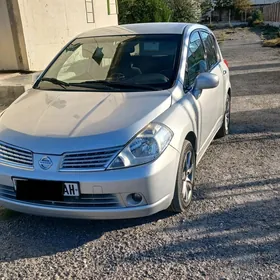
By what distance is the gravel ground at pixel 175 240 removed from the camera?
7.78 feet

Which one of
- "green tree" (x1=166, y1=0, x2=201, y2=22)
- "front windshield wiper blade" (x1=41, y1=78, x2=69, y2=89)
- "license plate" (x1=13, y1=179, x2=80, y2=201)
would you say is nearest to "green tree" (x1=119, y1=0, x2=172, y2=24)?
"green tree" (x1=166, y1=0, x2=201, y2=22)

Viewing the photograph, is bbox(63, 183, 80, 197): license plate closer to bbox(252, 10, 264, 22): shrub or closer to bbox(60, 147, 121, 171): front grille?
bbox(60, 147, 121, 171): front grille

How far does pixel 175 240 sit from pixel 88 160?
939mm

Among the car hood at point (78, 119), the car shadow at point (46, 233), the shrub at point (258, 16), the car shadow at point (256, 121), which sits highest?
the car hood at point (78, 119)

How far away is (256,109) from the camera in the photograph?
650 cm

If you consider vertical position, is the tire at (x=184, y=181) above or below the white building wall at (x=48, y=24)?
below

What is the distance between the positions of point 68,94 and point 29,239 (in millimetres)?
1392

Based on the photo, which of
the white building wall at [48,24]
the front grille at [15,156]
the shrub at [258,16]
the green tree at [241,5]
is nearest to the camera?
the front grille at [15,156]

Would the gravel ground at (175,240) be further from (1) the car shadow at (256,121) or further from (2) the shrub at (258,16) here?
(2) the shrub at (258,16)

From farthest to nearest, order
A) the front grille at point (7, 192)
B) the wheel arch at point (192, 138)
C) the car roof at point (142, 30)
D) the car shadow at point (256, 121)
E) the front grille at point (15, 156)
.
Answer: the car shadow at point (256, 121)
the car roof at point (142, 30)
the wheel arch at point (192, 138)
the front grille at point (7, 192)
the front grille at point (15, 156)

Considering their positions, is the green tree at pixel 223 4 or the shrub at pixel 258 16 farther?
the green tree at pixel 223 4

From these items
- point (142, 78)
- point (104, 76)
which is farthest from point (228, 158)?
point (104, 76)

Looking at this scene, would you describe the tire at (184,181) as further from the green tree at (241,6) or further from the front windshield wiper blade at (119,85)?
the green tree at (241,6)

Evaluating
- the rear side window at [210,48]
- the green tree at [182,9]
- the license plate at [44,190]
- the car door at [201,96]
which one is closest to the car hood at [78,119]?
the license plate at [44,190]
